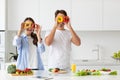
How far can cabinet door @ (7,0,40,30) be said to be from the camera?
5027 millimetres

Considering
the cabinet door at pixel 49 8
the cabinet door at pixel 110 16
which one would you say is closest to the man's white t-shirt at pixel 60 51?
the cabinet door at pixel 49 8

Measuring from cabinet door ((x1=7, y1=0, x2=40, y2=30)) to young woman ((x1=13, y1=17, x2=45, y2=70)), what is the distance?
1.61 meters

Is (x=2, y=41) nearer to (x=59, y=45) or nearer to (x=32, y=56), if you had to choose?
(x=32, y=56)

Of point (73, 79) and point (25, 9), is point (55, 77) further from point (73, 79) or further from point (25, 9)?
point (25, 9)

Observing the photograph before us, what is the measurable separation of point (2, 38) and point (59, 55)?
1.93m

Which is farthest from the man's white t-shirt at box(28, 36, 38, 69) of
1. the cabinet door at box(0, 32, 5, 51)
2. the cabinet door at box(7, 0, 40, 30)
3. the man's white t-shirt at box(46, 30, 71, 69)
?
the cabinet door at box(7, 0, 40, 30)

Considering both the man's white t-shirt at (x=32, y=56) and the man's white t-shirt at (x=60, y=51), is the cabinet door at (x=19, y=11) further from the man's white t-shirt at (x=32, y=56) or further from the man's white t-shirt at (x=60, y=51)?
the man's white t-shirt at (x=60, y=51)

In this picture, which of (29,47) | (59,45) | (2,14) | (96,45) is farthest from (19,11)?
(59,45)

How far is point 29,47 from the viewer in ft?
11.2

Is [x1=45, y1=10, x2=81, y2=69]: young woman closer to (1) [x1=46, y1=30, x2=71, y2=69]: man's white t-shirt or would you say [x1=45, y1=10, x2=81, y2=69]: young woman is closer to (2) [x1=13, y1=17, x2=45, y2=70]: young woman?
(1) [x1=46, y1=30, x2=71, y2=69]: man's white t-shirt

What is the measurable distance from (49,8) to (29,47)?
5.77 feet

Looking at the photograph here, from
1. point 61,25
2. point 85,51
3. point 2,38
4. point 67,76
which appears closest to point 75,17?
point 85,51

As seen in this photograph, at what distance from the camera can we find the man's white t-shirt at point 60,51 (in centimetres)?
321

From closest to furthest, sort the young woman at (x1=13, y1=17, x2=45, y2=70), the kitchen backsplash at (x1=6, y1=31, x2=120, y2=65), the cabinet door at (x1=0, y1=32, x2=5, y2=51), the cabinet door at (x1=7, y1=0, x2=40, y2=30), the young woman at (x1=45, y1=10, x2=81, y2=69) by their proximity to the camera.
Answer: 1. the young woman at (x1=45, y1=10, x2=81, y2=69)
2. the young woman at (x1=13, y1=17, x2=45, y2=70)
3. the cabinet door at (x1=0, y1=32, x2=5, y2=51)
4. the cabinet door at (x1=7, y1=0, x2=40, y2=30)
5. the kitchen backsplash at (x1=6, y1=31, x2=120, y2=65)
